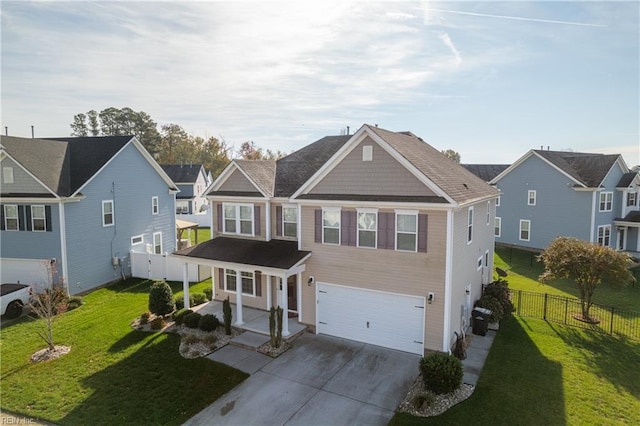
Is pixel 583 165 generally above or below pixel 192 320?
above

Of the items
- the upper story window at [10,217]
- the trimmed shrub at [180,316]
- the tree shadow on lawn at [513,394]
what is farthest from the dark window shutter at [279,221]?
the upper story window at [10,217]

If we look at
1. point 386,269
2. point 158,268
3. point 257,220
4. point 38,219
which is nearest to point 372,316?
point 386,269

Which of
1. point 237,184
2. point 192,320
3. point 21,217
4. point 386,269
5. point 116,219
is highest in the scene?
point 237,184

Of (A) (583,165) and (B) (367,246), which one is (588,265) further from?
(A) (583,165)

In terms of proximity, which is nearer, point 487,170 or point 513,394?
point 513,394

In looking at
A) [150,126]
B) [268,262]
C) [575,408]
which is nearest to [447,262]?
[575,408]
